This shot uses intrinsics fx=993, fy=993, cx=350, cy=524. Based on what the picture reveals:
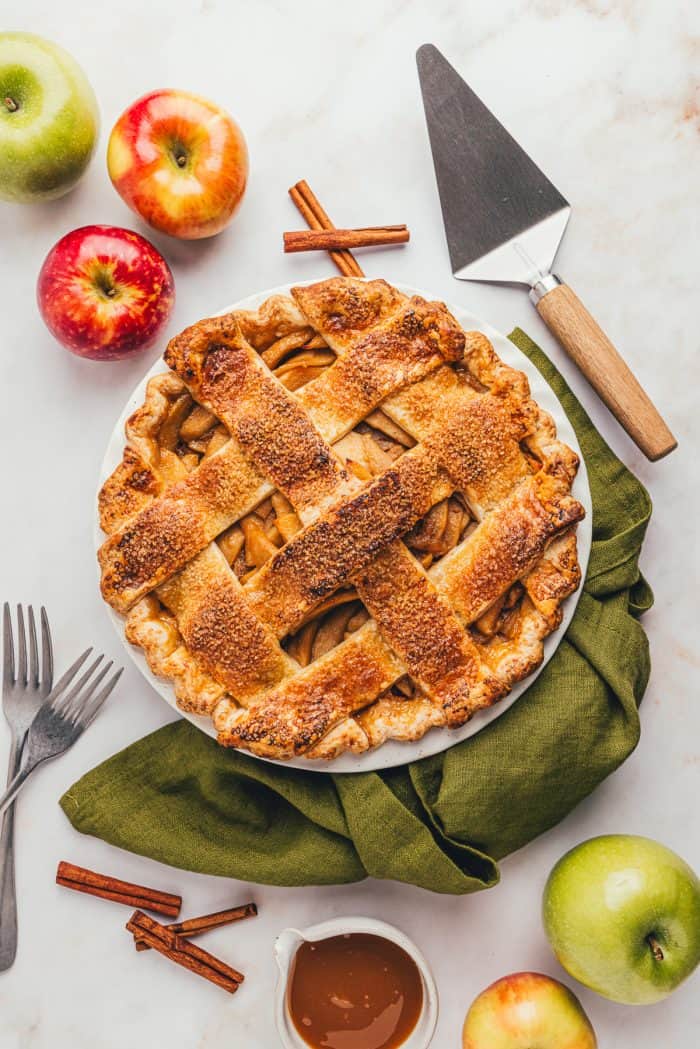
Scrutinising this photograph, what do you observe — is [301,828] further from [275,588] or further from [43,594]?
[43,594]

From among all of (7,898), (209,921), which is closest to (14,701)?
(7,898)

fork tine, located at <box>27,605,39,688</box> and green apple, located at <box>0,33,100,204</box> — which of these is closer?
green apple, located at <box>0,33,100,204</box>

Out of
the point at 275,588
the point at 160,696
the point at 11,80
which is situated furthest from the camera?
the point at 160,696

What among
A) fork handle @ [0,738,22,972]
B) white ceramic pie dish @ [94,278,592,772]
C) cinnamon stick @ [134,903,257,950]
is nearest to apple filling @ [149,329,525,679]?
white ceramic pie dish @ [94,278,592,772]

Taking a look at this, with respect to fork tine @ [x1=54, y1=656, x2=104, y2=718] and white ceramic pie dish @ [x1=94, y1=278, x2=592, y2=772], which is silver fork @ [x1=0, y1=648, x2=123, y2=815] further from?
white ceramic pie dish @ [x1=94, y1=278, x2=592, y2=772]

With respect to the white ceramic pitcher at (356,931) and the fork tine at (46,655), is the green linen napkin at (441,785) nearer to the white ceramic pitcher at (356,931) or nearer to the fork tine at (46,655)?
the white ceramic pitcher at (356,931)

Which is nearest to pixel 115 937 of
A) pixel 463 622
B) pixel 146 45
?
pixel 463 622

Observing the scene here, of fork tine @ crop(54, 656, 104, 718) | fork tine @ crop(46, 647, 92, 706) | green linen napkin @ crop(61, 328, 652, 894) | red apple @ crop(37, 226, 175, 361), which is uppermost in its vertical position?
red apple @ crop(37, 226, 175, 361)
